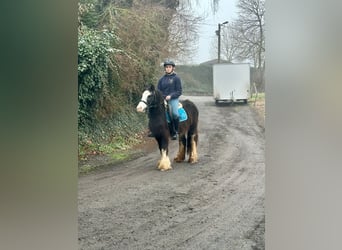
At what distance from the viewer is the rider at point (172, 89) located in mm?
1882

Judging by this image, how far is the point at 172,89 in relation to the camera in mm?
1895

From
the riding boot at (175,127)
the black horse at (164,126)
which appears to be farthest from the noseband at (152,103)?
the riding boot at (175,127)

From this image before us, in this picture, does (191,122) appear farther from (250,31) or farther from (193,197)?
(250,31)

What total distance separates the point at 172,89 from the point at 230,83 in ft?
0.95

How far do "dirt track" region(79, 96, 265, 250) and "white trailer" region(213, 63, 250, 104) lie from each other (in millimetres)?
53

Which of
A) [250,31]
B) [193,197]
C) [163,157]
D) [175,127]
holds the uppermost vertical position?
[250,31]

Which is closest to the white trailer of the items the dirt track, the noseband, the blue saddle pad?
the dirt track

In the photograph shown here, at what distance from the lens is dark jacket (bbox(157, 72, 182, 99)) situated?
188 centimetres

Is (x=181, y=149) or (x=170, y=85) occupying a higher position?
(x=170, y=85)

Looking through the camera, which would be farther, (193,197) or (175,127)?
(175,127)

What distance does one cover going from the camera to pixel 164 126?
191cm

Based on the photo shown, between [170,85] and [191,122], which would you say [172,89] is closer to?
[170,85]

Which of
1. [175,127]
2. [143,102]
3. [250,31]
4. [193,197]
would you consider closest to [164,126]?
[175,127]
